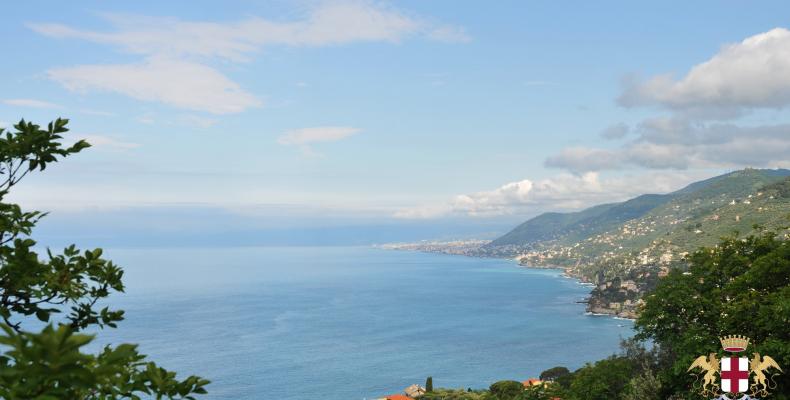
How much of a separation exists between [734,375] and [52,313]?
1656 centimetres

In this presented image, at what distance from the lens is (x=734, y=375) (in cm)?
1507

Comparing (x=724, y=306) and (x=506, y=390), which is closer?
(x=724, y=306)

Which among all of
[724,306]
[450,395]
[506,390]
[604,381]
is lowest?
[450,395]

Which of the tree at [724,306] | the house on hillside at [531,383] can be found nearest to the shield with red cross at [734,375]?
the tree at [724,306]

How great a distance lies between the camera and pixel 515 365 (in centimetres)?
10438

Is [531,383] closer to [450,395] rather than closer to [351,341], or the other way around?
[450,395]

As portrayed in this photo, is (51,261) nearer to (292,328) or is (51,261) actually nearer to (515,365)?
(515,365)

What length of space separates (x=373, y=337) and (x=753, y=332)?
109 m

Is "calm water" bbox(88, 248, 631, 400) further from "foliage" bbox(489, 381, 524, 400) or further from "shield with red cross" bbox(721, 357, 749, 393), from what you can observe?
"shield with red cross" bbox(721, 357, 749, 393)

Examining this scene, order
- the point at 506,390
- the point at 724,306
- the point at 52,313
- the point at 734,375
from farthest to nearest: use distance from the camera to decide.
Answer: the point at 506,390 < the point at 724,306 < the point at 734,375 < the point at 52,313

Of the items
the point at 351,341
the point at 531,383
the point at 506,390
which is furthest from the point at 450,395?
the point at 351,341

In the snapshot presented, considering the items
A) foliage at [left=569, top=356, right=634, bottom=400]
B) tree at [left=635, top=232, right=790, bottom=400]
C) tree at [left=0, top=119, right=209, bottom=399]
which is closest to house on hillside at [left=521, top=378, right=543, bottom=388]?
foliage at [left=569, top=356, right=634, bottom=400]

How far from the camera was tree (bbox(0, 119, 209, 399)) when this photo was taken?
3.17 m

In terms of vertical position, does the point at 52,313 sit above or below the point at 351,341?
above
